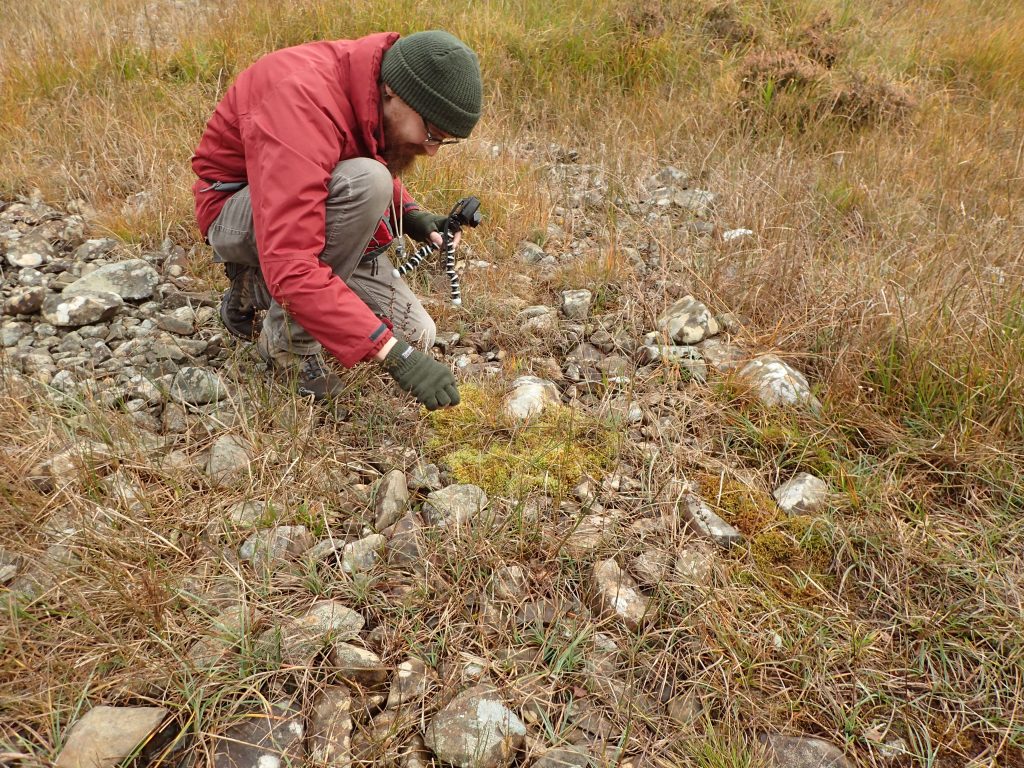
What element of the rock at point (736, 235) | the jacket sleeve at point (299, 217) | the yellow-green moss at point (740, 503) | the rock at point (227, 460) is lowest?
the yellow-green moss at point (740, 503)

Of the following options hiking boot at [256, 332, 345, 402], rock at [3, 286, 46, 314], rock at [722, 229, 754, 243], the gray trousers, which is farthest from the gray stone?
rock at [722, 229, 754, 243]

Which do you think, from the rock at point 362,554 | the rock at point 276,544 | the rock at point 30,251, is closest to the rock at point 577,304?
the rock at point 362,554

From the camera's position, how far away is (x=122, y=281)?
3.17m

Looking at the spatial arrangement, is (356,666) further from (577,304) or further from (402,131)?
(577,304)

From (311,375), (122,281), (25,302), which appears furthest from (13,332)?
(311,375)

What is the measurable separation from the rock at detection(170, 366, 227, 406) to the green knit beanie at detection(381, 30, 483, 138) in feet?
4.16

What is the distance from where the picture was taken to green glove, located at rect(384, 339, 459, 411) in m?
2.21

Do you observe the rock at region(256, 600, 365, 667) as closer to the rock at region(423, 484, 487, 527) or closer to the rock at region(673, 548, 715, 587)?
the rock at region(423, 484, 487, 527)

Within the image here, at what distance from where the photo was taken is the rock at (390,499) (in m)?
2.17

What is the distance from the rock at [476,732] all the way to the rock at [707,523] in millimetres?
855

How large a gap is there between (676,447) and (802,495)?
442 millimetres

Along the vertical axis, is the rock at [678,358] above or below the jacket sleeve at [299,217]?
below

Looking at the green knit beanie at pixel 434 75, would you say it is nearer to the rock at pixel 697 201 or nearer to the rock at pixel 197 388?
the rock at pixel 197 388

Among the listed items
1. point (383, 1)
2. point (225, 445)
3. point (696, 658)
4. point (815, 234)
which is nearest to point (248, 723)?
point (225, 445)
